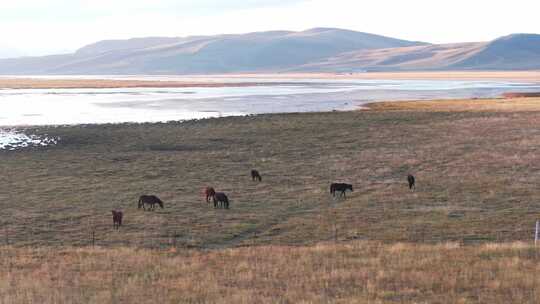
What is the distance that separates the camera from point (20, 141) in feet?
176

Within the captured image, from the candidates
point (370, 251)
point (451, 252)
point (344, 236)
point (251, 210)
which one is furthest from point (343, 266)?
point (251, 210)

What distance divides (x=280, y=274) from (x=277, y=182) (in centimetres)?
1839

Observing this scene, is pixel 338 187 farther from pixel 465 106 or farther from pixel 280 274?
pixel 465 106

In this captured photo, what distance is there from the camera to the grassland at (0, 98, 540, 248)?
2488 cm

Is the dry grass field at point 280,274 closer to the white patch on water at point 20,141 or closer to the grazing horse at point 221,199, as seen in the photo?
the grazing horse at point 221,199

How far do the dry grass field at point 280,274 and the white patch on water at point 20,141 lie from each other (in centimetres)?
3080

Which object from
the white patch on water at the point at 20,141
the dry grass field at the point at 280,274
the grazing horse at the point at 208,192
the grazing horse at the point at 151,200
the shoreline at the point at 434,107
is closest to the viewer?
the dry grass field at the point at 280,274

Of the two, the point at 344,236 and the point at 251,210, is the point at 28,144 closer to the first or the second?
the point at 251,210

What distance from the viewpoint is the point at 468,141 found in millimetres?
50938

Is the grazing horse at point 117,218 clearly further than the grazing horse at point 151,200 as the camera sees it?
No

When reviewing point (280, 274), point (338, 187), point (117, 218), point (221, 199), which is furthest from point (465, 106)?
point (280, 274)

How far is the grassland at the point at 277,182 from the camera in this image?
24875 mm

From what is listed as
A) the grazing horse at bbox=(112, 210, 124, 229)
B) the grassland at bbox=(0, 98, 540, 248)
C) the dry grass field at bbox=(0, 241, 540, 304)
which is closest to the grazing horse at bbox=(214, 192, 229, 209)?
the grassland at bbox=(0, 98, 540, 248)

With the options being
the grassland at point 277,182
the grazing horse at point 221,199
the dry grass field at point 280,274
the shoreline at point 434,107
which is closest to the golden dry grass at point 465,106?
the shoreline at point 434,107
